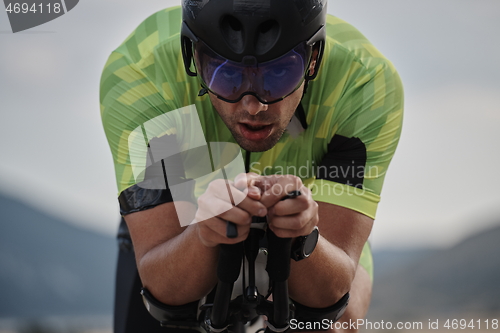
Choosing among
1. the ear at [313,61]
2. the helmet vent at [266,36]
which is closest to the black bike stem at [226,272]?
the helmet vent at [266,36]

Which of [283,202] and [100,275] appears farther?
[100,275]

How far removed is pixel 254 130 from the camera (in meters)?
2.02

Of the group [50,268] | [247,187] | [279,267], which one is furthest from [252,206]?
[50,268]

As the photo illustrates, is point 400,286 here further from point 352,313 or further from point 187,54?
point 187,54

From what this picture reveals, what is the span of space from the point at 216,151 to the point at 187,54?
46cm

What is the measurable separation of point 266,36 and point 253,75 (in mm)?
143

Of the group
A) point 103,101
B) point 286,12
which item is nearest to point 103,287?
point 103,101

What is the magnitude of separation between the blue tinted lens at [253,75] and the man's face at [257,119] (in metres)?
0.05

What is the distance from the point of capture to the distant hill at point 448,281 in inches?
208

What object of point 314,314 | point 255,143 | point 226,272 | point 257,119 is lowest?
point 314,314

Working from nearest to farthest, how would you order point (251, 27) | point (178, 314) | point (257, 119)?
1. point (251, 27)
2. point (178, 314)
3. point (257, 119)

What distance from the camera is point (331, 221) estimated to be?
7.00 ft

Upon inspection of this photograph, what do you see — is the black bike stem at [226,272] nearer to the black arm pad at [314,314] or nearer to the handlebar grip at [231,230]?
the handlebar grip at [231,230]

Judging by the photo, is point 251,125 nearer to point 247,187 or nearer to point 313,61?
point 313,61
